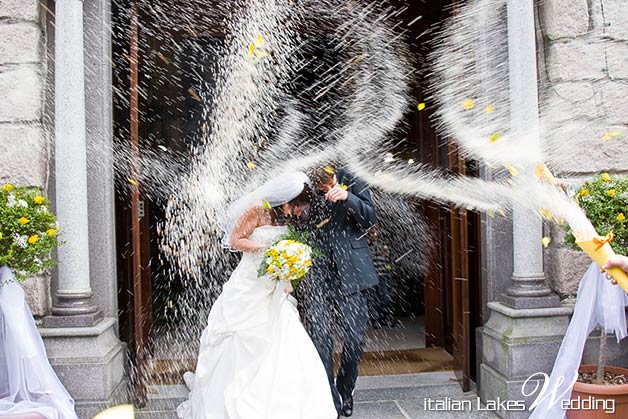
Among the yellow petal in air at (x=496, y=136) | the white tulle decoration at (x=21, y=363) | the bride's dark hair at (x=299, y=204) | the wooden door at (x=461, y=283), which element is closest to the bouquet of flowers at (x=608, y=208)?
the yellow petal in air at (x=496, y=136)

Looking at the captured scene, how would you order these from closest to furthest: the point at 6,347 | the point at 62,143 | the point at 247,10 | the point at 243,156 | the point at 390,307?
1. the point at 6,347
2. the point at 62,143
3. the point at 247,10
4. the point at 243,156
5. the point at 390,307

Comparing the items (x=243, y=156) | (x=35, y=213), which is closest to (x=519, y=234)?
(x=243, y=156)

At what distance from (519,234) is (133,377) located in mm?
3141

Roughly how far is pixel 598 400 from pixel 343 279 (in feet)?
5.82

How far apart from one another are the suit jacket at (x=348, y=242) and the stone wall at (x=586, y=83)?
4.81 feet

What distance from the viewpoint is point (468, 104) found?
507 cm

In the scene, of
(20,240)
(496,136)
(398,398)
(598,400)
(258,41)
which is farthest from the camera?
(258,41)

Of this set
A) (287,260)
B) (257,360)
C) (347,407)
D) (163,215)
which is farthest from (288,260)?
(163,215)

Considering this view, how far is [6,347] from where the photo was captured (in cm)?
375

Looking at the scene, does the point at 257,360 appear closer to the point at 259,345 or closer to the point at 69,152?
the point at 259,345

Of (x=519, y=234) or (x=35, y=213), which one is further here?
(x=519, y=234)

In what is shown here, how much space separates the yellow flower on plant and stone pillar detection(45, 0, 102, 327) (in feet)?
9.73

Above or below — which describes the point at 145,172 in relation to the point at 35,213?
Result: above

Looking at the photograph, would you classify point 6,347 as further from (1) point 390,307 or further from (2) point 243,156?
(1) point 390,307
